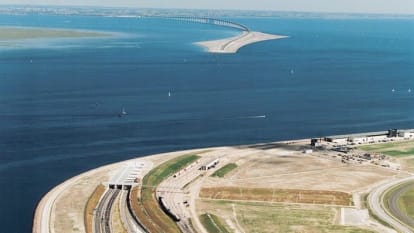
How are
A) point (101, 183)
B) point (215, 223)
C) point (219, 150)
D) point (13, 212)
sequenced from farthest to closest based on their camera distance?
point (219, 150)
point (101, 183)
point (13, 212)
point (215, 223)

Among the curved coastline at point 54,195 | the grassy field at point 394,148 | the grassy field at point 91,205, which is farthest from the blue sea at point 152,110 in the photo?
the grassy field at point 394,148

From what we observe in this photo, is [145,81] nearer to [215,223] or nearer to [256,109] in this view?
[256,109]

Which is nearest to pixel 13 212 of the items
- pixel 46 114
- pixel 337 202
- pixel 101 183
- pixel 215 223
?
pixel 101 183

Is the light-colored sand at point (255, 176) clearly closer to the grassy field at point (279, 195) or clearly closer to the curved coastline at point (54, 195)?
the curved coastline at point (54, 195)

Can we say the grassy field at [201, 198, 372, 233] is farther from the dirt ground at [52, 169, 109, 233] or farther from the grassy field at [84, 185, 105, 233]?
the dirt ground at [52, 169, 109, 233]

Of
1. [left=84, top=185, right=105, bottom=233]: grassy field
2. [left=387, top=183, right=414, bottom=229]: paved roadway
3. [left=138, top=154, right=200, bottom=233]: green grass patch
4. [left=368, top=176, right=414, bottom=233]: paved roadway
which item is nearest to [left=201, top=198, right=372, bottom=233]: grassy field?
[left=368, top=176, right=414, bottom=233]: paved roadway
